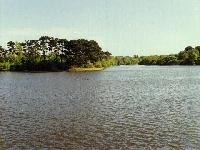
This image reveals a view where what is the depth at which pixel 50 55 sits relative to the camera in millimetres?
149500

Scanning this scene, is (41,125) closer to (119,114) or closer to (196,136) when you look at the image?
(119,114)

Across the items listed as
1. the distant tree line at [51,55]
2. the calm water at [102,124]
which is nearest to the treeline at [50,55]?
the distant tree line at [51,55]

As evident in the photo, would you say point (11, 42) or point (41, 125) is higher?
point (11, 42)

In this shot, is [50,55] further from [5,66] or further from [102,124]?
[102,124]

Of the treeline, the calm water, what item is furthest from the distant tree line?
the calm water

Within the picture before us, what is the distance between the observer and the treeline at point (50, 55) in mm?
138250

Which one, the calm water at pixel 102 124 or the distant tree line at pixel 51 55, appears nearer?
the calm water at pixel 102 124

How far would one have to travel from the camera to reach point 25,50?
6156 inches

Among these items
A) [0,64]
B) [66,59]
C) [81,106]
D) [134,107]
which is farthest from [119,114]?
[0,64]

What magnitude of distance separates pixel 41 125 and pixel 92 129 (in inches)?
168

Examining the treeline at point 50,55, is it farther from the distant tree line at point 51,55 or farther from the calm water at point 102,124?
the calm water at point 102,124

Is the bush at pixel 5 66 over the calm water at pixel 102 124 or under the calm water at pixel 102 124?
over

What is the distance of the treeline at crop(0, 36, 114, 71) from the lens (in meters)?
138

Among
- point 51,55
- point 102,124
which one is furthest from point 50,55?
point 102,124
